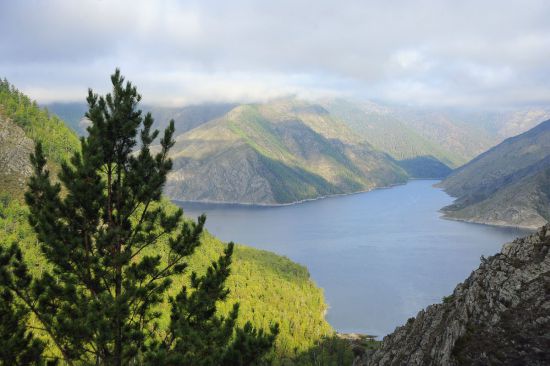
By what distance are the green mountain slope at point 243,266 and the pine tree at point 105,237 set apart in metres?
87.5

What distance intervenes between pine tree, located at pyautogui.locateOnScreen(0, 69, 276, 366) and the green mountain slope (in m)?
87.5

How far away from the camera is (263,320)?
120750 mm

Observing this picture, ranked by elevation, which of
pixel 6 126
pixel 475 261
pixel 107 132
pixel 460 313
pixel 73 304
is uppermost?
pixel 6 126

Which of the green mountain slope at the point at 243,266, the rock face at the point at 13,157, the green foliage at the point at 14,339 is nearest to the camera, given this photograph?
the green foliage at the point at 14,339

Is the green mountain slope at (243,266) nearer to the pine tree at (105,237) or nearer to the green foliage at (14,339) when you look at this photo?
the green foliage at (14,339)

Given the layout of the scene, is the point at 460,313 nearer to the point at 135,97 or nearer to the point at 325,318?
the point at 135,97

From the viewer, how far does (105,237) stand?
1903 centimetres

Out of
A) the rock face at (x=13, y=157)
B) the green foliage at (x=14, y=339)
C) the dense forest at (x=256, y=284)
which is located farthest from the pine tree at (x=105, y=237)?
the rock face at (x=13, y=157)

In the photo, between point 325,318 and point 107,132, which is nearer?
point 107,132

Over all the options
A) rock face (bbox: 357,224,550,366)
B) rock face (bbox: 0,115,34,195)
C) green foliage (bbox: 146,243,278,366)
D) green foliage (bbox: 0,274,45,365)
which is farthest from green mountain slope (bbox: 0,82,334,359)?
green foliage (bbox: 0,274,45,365)

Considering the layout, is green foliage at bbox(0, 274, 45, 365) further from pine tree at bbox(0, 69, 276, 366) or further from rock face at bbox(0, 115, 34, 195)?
rock face at bbox(0, 115, 34, 195)

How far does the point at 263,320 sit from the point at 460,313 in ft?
301

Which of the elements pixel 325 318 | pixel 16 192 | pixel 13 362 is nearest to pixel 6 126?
pixel 16 192

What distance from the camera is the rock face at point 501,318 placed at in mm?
26688
